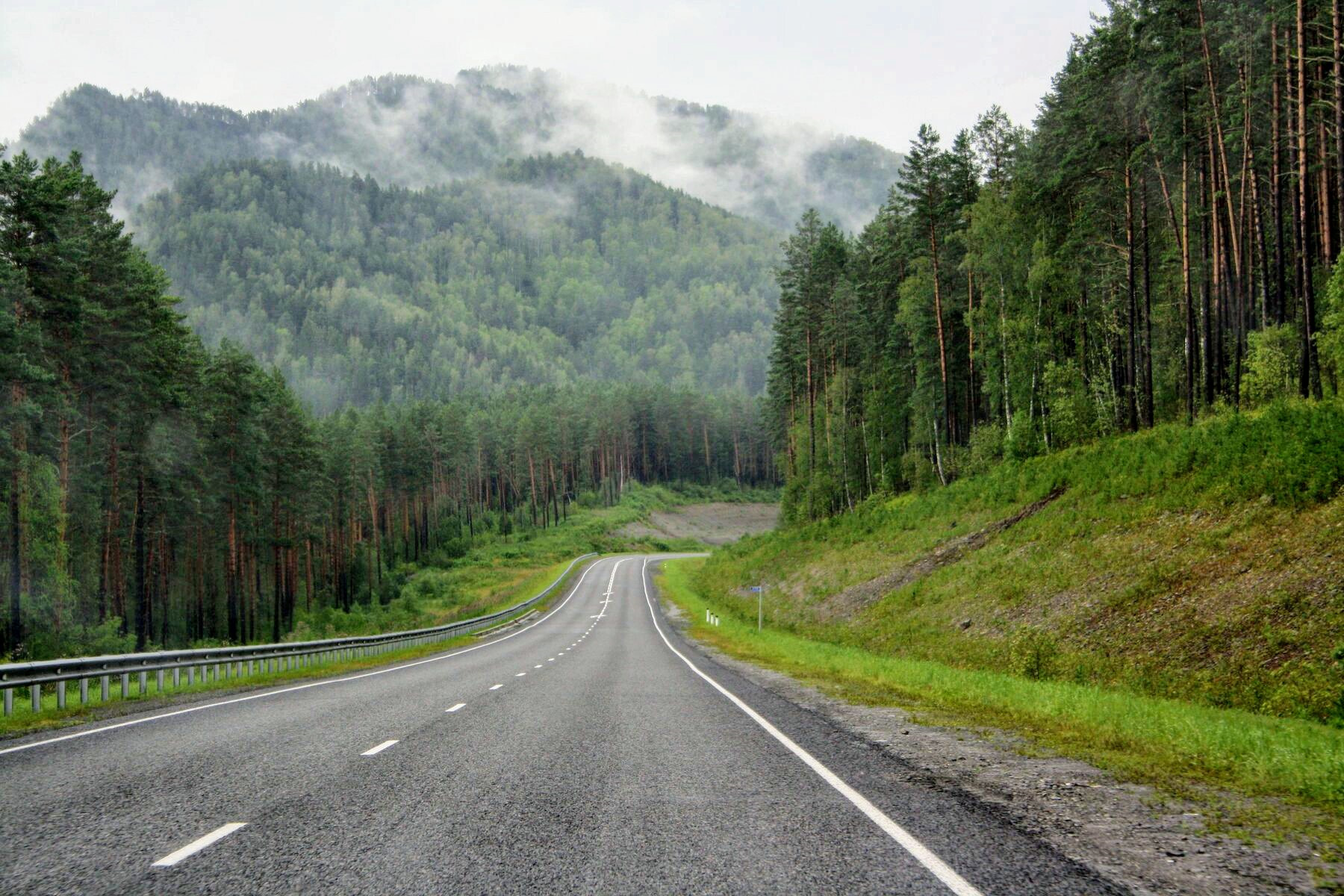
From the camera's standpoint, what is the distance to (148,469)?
3572 cm

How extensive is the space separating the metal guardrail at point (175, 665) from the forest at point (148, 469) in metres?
7.64

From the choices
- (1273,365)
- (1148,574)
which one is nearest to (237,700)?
(1148,574)

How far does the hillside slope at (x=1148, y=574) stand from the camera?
14.4 m

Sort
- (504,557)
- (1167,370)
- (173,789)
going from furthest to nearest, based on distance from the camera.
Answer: (504,557)
(1167,370)
(173,789)

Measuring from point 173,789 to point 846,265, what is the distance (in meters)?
60.7

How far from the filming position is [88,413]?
33250mm

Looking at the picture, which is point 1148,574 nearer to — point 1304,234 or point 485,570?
point 1304,234

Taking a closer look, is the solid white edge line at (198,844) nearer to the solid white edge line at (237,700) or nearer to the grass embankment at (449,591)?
the solid white edge line at (237,700)

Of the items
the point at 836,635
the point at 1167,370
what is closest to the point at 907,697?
the point at 836,635

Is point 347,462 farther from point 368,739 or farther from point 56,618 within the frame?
point 368,739

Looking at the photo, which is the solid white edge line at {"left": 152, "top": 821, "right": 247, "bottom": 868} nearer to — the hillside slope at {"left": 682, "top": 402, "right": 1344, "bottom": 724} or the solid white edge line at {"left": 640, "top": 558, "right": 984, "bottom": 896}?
the solid white edge line at {"left": 640, "top": 558, "right": 984, "bottom": 896}

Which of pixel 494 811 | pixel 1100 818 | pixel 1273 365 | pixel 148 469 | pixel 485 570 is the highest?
pixel 1273 365

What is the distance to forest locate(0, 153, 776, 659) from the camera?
27.1 metres

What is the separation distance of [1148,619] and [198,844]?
18.9m
